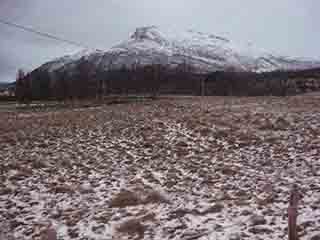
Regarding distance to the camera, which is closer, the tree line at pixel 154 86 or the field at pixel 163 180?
the field at pixel 163 180

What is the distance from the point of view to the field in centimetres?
878

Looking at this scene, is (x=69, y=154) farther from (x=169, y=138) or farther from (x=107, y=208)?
(x=107, y=208)

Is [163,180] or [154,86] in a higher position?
[154,86]

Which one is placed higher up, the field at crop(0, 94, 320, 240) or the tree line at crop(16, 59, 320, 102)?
the tree line at crop(16, 59, 320, 102)

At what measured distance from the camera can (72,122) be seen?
1002 inches

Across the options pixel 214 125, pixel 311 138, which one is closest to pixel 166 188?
pixel 311 138

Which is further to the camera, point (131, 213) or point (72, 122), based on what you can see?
point (72, 122)

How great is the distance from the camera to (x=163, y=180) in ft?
41.7

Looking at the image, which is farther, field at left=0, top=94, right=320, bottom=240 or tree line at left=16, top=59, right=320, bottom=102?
tree line at left=16, top=59, right=320, bottom=102

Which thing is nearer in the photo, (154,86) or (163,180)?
(163,180)

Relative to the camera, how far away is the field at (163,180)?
8781 millimetres

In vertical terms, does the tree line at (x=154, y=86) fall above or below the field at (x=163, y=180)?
above

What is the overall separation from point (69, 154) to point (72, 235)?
828cm

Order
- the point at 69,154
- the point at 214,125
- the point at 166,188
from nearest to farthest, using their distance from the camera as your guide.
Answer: the point at 166,188, the point at 69,154, the point at 214,125
